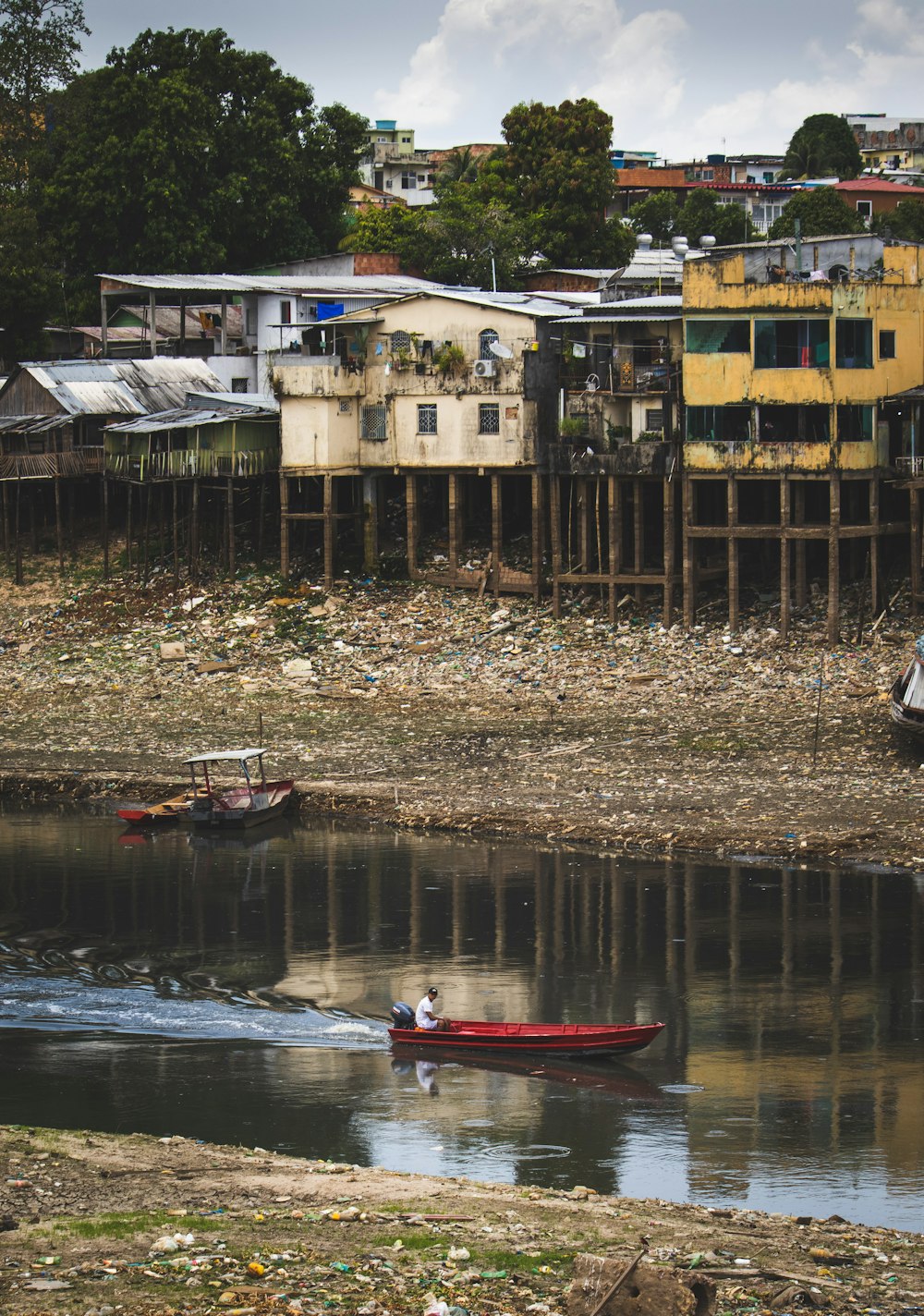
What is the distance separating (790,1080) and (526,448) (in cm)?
2802

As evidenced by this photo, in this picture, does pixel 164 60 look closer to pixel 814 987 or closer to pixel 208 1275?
pixel 814 987

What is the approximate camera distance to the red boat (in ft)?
78.7

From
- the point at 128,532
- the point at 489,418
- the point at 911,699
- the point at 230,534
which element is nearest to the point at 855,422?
the point at 489,418

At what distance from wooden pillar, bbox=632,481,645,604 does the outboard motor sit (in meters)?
22.7

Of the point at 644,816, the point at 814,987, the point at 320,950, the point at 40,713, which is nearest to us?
the point at 814,987

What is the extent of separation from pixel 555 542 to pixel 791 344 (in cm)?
761

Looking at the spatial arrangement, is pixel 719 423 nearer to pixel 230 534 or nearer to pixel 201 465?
pixel 230 534

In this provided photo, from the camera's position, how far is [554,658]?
44188mm

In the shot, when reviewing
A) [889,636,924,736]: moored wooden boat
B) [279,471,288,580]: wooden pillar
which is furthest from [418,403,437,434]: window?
[889,636,924,736]: moored wooden boat

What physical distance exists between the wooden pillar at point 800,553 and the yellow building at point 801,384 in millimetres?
46

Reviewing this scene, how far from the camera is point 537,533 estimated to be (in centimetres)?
4866

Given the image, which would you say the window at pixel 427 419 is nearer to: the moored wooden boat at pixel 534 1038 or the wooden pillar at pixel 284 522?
the wooden pillar at pixel 284 522

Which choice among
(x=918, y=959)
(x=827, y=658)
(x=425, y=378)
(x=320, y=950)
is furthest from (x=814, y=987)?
(x=425, y=378)

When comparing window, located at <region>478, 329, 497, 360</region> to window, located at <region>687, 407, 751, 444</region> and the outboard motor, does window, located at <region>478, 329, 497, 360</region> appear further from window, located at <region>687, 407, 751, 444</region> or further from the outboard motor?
the outboard motor
